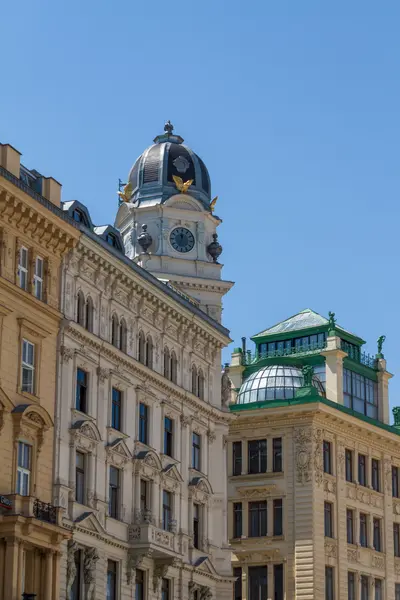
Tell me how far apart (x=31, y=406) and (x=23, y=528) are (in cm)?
534

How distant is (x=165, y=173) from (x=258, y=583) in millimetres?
30661

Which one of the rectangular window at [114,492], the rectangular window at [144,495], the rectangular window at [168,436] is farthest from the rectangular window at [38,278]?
the rectangular window at [168,436]

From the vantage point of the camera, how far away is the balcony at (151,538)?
6625 cm

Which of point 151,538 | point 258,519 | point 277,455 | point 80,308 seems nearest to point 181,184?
point 277,455

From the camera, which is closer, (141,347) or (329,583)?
(141,347)

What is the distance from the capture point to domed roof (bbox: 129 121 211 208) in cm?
10319

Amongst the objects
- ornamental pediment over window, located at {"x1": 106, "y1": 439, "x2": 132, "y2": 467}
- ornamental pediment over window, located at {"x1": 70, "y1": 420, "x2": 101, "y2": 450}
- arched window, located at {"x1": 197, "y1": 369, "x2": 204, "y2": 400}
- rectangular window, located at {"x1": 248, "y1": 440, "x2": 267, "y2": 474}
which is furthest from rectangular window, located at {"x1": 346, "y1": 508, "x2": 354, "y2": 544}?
ornamental pediment over window, located at {"x1": 70, "y1": 420, "x2": 101, "y2": 450}

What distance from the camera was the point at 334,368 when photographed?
317 feet

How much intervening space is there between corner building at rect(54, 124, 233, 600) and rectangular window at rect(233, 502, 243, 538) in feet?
48.7

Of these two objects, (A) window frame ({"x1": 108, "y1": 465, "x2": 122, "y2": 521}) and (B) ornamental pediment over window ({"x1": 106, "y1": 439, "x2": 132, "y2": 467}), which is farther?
(A) window frame ({"x1": 108, "y1": 465, "x2": 122, "y2": 521})

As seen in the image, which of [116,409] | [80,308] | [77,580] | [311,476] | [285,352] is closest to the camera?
[77,580]

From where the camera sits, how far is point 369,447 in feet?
318

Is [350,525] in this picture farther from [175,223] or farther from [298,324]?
[175,223]

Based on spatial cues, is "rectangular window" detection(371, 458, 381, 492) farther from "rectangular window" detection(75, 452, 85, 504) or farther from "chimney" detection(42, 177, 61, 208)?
"chimney" detection(42, 177, 61, 208)
